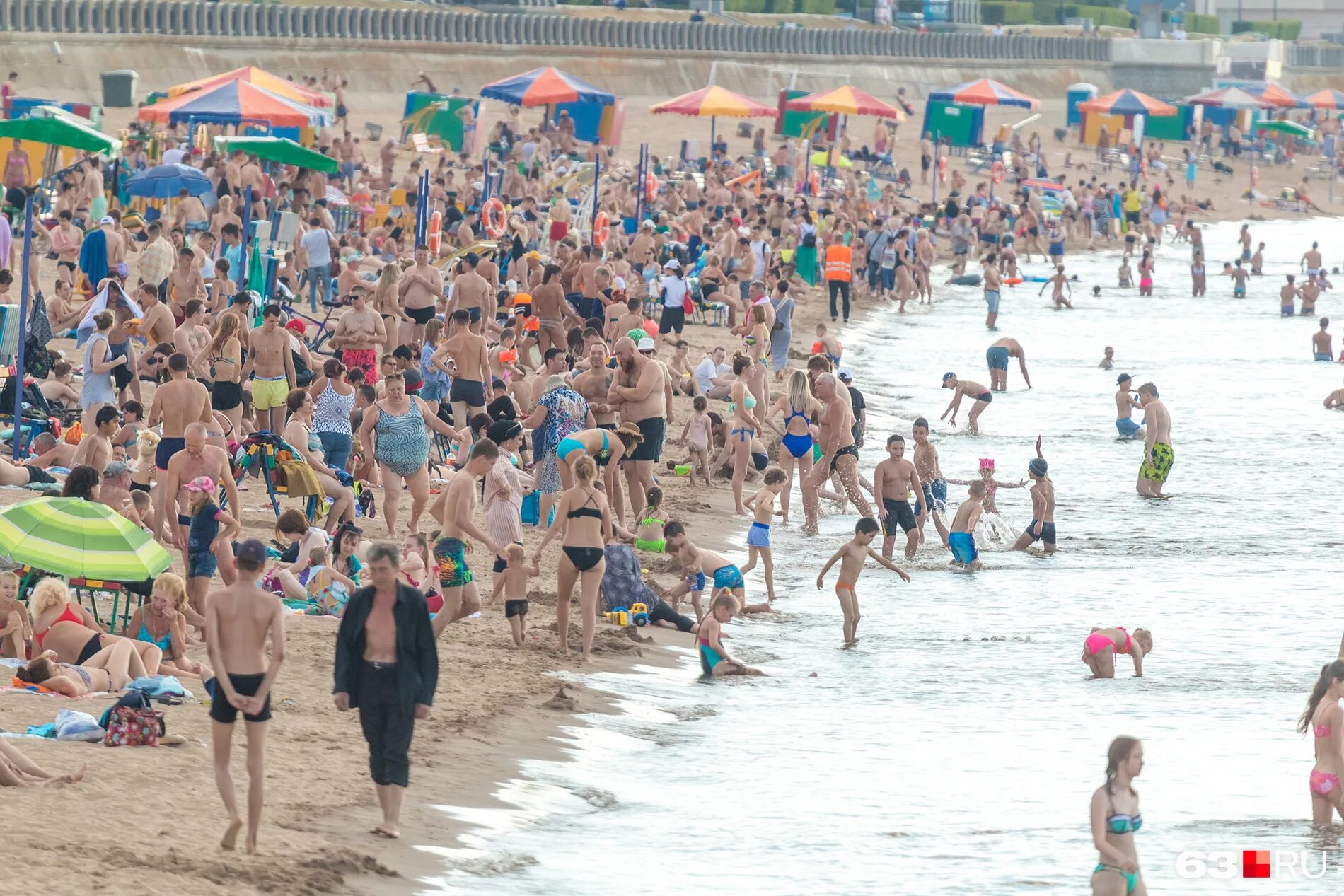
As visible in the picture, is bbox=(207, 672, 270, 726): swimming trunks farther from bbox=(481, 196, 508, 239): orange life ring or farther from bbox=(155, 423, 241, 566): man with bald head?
bbox=(481, 196, 508, 239): orange life ring

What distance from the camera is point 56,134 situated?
65.1ft

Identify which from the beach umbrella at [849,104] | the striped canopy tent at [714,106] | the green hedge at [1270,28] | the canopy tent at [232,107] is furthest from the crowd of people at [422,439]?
the green hedge at [1270,28]

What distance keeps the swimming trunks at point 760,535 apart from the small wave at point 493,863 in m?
5.44

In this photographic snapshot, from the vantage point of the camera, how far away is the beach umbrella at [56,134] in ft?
65.1

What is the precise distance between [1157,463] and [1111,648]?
7.39m

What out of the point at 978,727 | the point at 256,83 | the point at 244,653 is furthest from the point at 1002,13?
the point at 244,653

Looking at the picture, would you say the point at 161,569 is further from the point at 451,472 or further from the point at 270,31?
the point at 270,31

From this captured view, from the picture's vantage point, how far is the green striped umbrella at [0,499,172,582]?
934 cm

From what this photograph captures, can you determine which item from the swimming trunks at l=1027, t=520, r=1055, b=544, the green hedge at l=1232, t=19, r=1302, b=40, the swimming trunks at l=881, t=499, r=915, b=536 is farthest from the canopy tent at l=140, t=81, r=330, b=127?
the green hedge at l=1232, t=19, r=1302, b=40

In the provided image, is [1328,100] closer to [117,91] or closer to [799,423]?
[117,91]

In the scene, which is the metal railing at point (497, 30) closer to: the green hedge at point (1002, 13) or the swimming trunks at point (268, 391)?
the green hedge at point (1002, 13)

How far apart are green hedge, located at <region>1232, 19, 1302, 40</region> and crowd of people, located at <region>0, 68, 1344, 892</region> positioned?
68001 mm

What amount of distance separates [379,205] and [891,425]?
1023cm

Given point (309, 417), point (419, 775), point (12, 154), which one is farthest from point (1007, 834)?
point (12, 154)
